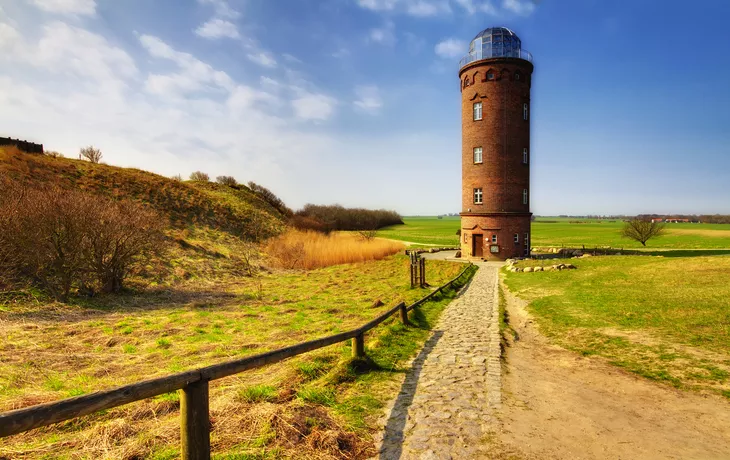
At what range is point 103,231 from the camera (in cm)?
1602

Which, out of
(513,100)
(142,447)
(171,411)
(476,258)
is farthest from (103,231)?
(513,100)

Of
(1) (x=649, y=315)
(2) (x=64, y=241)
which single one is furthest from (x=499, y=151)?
(2) (x=64, y=241)

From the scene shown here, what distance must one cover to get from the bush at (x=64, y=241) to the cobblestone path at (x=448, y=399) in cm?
1446

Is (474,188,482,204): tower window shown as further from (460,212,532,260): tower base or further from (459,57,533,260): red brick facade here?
(460,212,532,260): tower base

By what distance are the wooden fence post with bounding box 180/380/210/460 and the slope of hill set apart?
17531mm

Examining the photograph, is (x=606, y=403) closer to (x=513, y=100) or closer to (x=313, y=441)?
(x=313, y=441)

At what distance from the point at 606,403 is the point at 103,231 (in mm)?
18414

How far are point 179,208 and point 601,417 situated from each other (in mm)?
34257

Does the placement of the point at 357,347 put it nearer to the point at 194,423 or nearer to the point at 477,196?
the point at 194,423

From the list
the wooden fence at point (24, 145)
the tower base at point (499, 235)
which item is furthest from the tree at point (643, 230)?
the wooden fence at point (24, 145)

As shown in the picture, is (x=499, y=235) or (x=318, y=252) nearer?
(x=318, y=252)

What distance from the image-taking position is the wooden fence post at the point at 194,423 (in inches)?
148

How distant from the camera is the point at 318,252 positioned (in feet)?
95.8

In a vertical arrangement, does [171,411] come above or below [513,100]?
below
